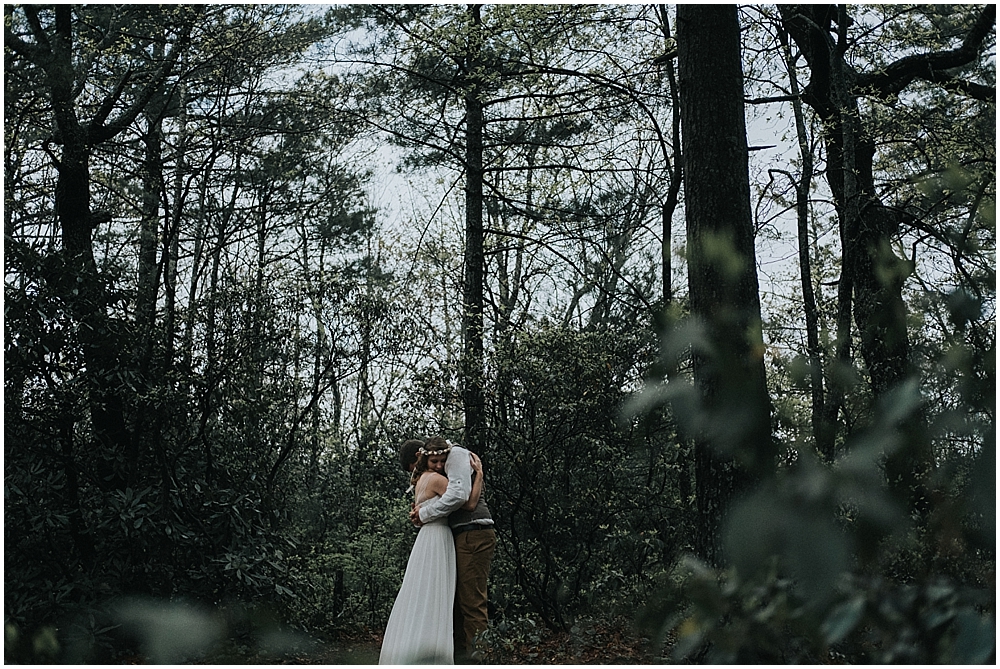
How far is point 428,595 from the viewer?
460 cm

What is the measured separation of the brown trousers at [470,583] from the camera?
15.5ft

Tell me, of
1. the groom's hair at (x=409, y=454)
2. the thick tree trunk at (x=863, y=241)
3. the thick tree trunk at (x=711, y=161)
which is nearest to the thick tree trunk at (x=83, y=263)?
the groom's hair at (x=409, y=454)

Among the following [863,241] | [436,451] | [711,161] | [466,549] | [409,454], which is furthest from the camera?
[863,241]

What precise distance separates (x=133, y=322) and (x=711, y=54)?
13.3 feet

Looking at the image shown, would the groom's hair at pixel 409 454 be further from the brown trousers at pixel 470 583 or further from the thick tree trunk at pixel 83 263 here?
the thick tree trunk at pixel 83 263

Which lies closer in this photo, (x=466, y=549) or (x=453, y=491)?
(x=453, y=491)

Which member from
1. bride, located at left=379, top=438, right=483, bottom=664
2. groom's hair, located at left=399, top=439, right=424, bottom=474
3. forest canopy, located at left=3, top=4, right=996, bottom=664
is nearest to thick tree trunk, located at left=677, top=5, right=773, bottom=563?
forest canopy, located at left=3, top=4, right=996, bottom=664

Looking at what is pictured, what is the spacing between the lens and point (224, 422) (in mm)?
6348

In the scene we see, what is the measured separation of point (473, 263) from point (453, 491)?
425 cm

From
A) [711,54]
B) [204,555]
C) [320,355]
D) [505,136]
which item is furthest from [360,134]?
[711,54]

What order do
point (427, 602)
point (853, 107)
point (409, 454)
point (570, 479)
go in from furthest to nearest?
point (570, 479)
point (853, 107)
point (409, 454)
point (427, 602)

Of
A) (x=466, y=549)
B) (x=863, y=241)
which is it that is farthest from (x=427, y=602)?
(x=863, y=241)

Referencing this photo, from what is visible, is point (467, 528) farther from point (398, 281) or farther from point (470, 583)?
point (398, 281)

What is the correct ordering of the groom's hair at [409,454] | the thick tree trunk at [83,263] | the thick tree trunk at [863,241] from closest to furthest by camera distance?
the thick tree trunk at [863,241] → the groom's hair at [409,454] → the thick tree trunk at [83,263]
